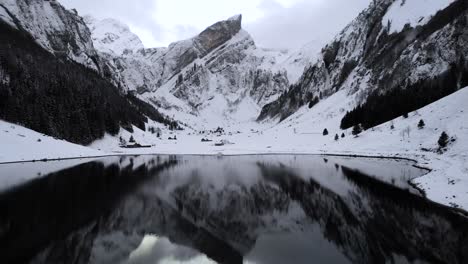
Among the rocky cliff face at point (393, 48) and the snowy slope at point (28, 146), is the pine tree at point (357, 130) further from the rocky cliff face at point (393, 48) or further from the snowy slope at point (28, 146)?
the snowy slope at point (28, 146)

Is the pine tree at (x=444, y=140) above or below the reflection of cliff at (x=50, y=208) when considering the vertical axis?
above

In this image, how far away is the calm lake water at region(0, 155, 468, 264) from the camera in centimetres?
1658

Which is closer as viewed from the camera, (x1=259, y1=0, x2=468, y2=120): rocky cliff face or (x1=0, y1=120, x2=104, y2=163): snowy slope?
(x1=0, y1=120, x2=104, y2=163): snowy slope

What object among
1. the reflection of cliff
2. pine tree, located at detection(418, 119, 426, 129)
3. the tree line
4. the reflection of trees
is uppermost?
the tree line

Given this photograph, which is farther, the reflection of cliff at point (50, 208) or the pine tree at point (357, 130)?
the pine tree at point (357, 130)

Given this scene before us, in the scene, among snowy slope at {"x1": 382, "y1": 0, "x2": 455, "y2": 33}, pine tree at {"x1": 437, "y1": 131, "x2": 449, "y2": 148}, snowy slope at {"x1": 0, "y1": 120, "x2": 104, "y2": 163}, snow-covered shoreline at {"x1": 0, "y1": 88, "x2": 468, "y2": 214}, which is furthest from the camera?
snowy slope at {"x1": 382, "y1": 0, "x2": 455, "y2": 33}

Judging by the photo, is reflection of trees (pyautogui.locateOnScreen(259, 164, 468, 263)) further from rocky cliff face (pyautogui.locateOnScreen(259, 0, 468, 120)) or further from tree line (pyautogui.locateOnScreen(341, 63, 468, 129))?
rocky cliff face (pyautogui.locateOnScreen(259, 0, 468, 120))

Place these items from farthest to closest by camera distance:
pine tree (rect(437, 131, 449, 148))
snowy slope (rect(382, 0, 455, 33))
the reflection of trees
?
snowy slope (rect(382, 0, 455, 33)), pine tree (rect(437, 131, 449, 148)), the reflection of trees

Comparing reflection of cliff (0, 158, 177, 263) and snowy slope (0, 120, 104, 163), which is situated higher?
snowy slope (0, 120, 104, 163)

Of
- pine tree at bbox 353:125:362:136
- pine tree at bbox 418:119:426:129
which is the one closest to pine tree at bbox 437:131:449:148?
pine tree at bbox 418:119:426:129

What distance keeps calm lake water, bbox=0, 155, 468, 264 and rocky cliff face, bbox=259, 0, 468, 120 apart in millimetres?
78766

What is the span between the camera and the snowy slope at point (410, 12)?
395 feet

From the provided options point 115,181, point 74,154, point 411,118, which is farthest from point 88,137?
point 411,118

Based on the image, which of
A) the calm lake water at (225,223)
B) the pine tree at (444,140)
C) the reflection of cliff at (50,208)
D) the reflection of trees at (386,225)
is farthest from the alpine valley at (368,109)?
the reflection of cliff at (50,208)
